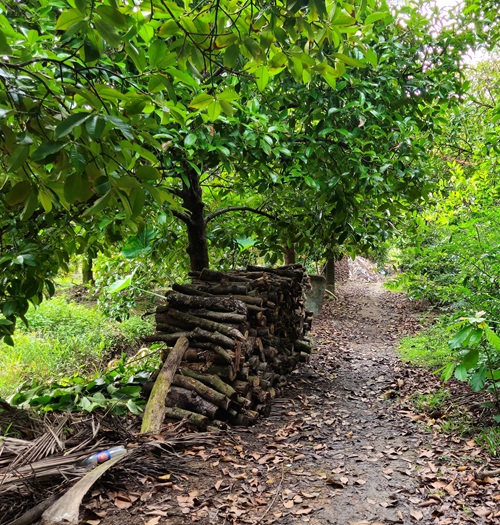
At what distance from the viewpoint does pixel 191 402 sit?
419 centimetres

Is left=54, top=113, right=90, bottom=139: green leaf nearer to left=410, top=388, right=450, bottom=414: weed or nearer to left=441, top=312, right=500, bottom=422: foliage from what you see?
left=441, top=312, right=500, bottom=422: foliage

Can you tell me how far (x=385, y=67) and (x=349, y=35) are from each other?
116 inches

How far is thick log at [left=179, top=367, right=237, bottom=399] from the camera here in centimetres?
432

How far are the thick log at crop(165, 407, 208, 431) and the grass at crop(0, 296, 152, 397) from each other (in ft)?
14.9

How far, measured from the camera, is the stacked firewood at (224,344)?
426 centimetres

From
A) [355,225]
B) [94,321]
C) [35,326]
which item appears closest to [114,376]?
[355,225]

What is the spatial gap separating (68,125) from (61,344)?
10051mm

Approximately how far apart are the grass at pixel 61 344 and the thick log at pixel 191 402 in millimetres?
4481

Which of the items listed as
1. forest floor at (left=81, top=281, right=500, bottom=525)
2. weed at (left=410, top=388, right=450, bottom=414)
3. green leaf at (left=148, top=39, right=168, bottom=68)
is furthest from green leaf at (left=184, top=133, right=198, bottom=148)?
weed at (left=410, top=388, right=450, bottom=414)

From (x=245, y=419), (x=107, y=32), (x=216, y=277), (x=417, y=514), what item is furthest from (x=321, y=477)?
(x=107, y=32)

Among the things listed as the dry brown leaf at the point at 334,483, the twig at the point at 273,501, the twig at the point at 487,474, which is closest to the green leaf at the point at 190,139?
the twig at the point at 273,501

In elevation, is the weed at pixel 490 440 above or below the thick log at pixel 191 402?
below

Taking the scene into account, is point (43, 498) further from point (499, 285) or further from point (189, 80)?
point (499, 285)

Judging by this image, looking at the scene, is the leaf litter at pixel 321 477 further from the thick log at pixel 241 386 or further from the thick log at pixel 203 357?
the thick log at pixel 203 357
